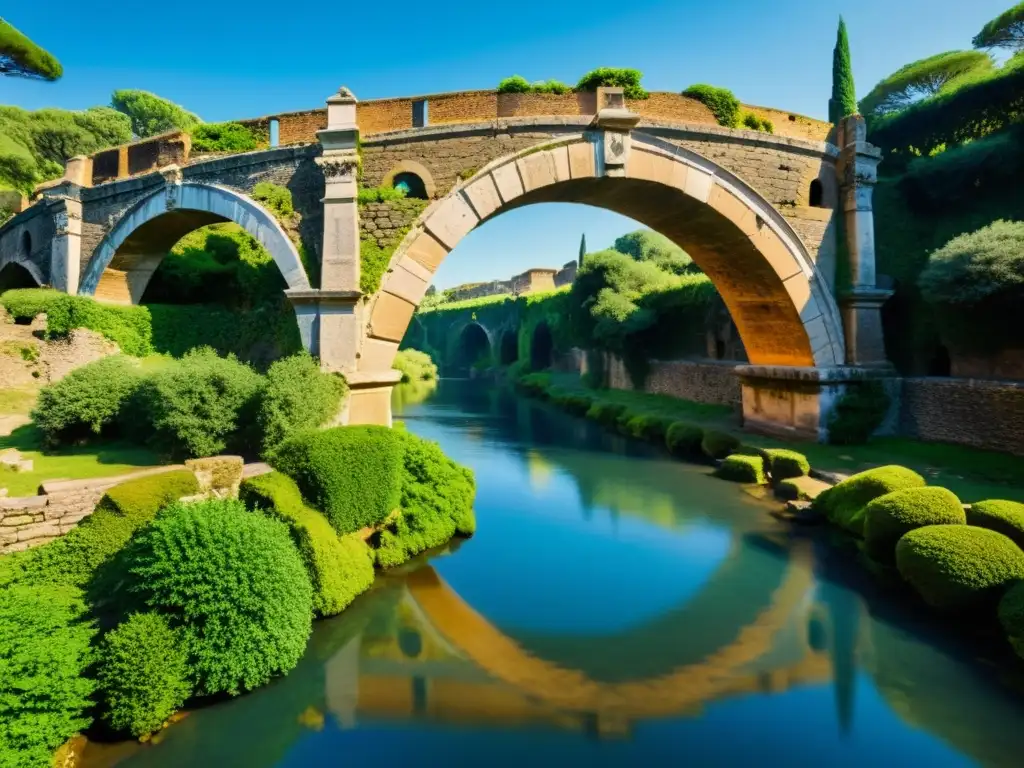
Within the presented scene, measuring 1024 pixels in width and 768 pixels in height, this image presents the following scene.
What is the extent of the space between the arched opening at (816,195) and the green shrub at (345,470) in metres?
11.5

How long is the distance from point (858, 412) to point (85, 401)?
14878 millimetres

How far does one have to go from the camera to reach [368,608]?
6.90 meters

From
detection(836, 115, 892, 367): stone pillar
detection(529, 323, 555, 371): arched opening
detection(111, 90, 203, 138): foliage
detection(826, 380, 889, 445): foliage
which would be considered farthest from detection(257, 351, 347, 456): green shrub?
A: detection(111, 90, 203, 138): foliage

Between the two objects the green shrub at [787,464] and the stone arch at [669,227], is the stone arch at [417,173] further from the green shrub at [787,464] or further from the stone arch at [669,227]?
the green shrub at [787,464]

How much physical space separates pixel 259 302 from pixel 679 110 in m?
11.2

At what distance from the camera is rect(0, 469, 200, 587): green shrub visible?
521 cm

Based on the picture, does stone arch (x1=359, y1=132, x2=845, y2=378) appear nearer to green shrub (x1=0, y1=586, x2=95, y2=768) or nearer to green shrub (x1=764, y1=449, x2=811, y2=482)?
green shrub (x1=764, y1=449, x2=811, y2=482)

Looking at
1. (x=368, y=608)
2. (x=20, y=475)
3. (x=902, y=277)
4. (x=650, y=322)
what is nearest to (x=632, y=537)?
(x=368, y=608)

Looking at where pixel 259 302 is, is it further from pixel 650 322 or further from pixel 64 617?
pixel 650 322

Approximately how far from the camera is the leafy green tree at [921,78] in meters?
26.6

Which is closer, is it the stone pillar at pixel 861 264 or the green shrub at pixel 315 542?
the green shrub at pixel 315 542

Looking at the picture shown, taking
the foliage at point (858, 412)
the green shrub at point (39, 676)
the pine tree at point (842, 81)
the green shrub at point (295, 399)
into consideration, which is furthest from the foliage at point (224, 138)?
the pine tree at point (842, 81)

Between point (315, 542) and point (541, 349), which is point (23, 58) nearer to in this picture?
point (315, 542)

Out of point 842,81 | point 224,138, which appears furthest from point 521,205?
point 842,81
